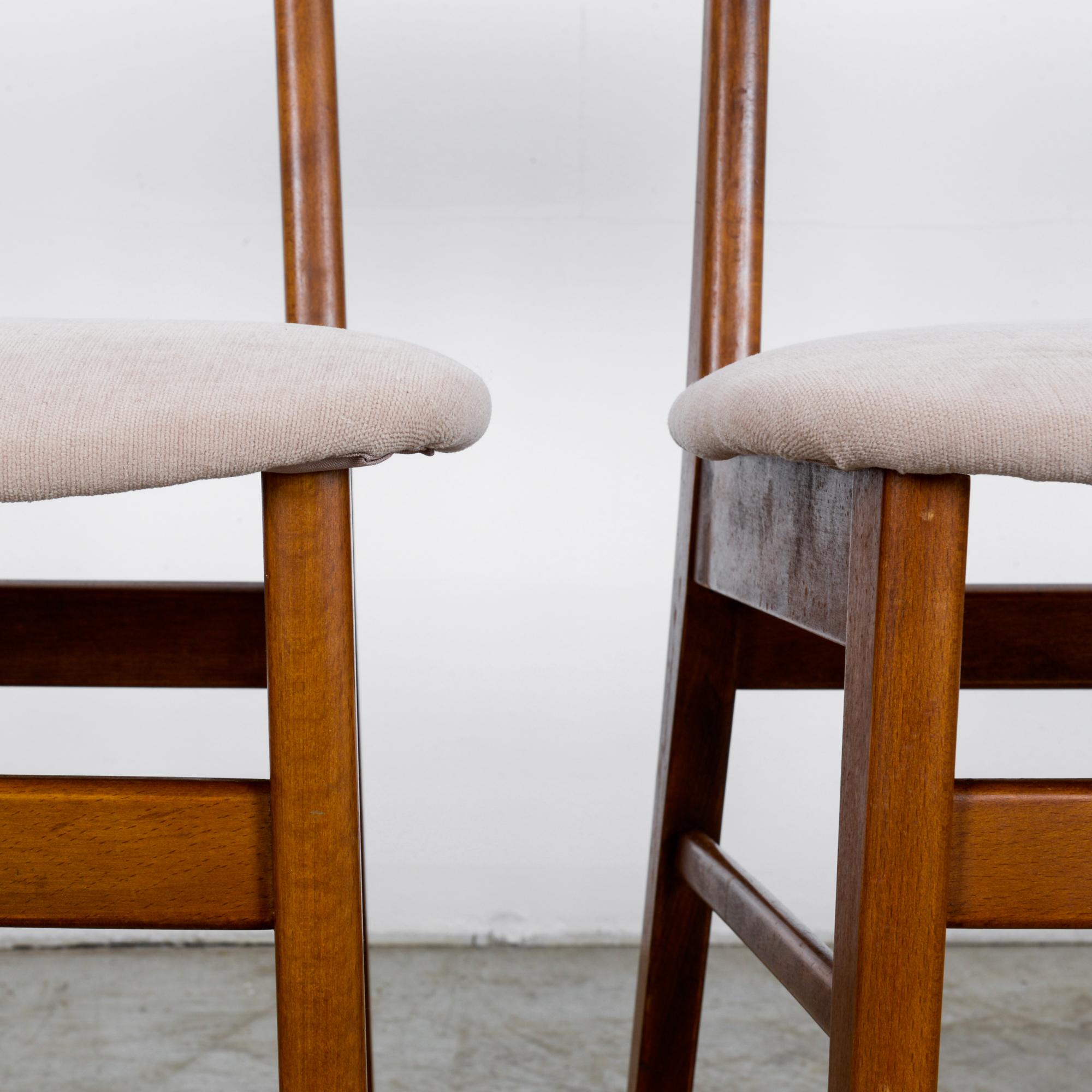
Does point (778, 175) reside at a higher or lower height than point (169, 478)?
higher

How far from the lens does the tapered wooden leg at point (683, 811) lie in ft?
2.42

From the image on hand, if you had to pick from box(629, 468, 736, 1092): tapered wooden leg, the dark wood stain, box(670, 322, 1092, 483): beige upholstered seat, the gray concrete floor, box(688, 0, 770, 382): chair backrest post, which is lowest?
the gray concrete floor

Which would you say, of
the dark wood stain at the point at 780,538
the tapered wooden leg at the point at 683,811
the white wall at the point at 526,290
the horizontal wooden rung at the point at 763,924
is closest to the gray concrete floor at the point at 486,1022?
the white wall at the point at 526,290

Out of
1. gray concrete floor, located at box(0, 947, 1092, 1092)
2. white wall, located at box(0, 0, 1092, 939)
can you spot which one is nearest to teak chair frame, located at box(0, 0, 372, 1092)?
gray concrete floor, located at box(0, 947, 1092, 1092)

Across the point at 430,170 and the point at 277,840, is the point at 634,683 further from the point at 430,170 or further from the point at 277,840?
the point at 277,840

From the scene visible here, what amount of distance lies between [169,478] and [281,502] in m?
0.06

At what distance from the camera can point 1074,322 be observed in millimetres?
472

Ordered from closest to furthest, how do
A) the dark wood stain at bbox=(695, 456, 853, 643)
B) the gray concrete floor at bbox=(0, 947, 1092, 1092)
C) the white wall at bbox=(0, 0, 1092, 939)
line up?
the dark wood stain at bbox=(695, 456, 853, 643) < the gray concrete floor at bbox=(0, 947, 1092, 1092) < the white wall at bbox=(0, 0, 1092, 939)

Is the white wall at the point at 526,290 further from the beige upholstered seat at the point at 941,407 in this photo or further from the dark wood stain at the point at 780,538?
the beige upholstered seat at the point at 941,407

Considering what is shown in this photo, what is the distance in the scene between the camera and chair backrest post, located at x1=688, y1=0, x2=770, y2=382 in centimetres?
72

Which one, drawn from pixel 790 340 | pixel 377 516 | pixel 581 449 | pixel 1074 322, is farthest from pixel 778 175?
pixel 1074 322

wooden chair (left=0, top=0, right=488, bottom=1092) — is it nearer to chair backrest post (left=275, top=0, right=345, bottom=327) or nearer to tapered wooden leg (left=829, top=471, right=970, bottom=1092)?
tapered wooden leg (left=829, top=471, right=970, bottom=1092)

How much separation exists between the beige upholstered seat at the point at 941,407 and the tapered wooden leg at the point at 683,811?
321 mm

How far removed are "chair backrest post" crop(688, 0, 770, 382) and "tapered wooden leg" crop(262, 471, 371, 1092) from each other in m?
0.35
